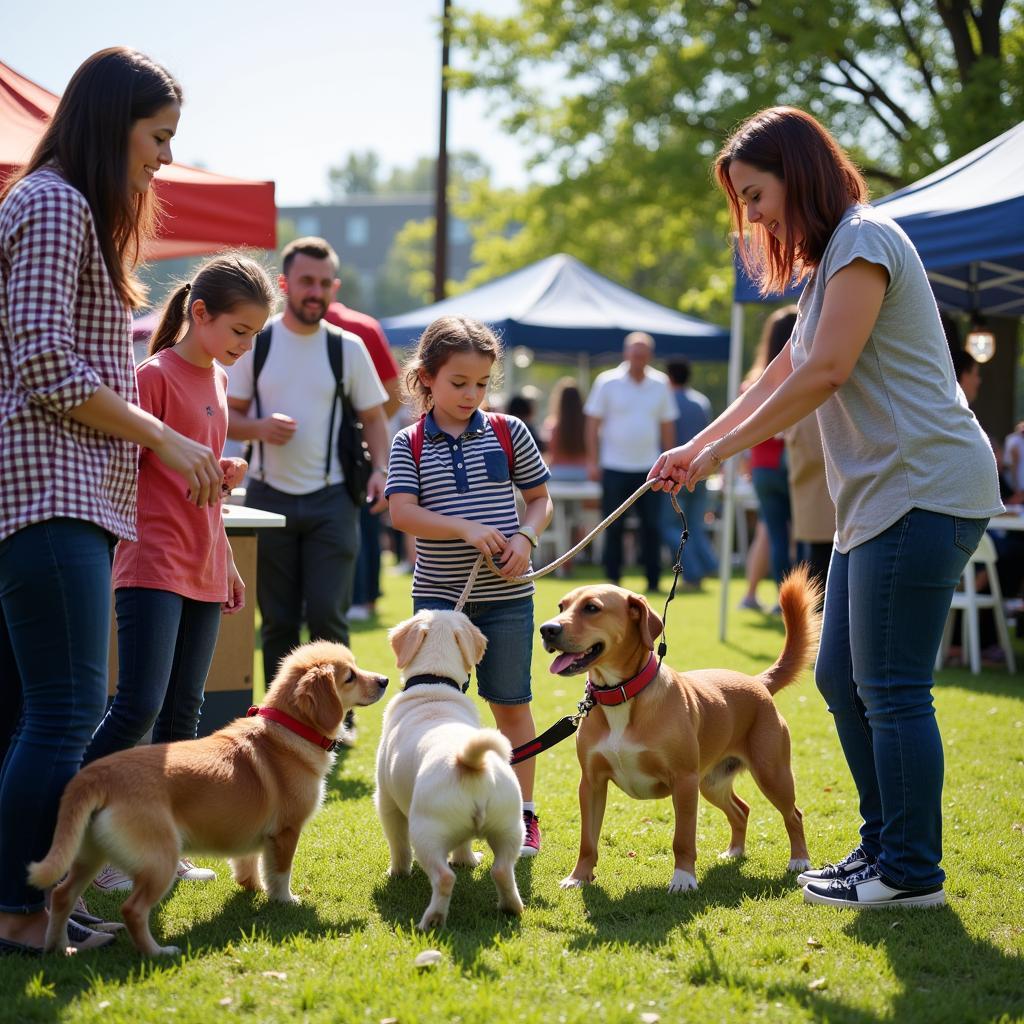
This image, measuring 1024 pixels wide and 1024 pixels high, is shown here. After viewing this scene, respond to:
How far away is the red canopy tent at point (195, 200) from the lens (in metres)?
5.64

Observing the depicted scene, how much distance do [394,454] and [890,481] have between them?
193 cm

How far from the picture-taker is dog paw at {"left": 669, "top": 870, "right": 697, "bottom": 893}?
4.13 metres

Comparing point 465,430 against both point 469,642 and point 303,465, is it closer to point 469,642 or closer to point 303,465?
point 469,642

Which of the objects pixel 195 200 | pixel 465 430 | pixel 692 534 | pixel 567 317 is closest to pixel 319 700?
pixel 465 430

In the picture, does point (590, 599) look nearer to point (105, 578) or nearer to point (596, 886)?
point (596, 886)

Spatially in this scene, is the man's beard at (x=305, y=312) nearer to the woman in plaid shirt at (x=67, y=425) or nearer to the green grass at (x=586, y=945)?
the green grass at (x=586, y=945)

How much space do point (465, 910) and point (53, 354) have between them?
218 cm

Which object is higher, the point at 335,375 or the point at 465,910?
the point at 335,375

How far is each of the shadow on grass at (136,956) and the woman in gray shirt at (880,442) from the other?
5.83 ft

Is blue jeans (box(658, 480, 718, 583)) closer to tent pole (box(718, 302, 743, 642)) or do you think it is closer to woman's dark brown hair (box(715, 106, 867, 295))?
tent pole (box(718, 302, 743, 642))

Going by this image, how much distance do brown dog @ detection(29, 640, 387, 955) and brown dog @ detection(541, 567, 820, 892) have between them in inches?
30.6

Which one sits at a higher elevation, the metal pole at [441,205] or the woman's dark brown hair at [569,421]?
the metal pole at [441,205]

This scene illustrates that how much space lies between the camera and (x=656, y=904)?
3973mm

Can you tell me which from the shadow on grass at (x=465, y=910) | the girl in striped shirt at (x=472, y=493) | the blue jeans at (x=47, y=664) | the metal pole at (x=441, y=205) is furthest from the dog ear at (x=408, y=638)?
the metal pole at (x=441, y=205)
